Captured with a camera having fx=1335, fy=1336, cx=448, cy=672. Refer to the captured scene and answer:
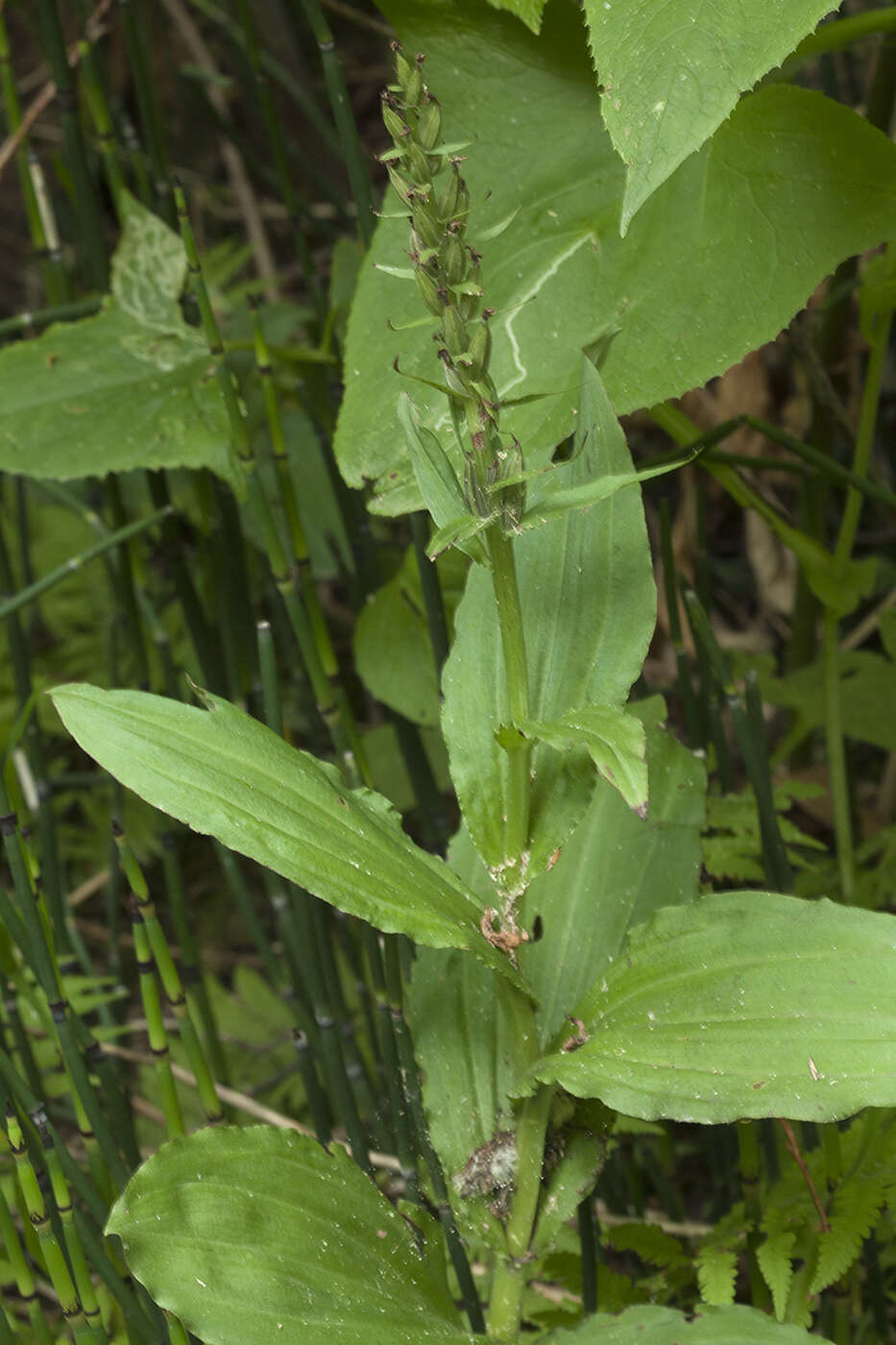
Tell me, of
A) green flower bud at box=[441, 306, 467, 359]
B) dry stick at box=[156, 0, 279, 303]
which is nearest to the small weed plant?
green flower bud at box=[441, 306, 467, 359]

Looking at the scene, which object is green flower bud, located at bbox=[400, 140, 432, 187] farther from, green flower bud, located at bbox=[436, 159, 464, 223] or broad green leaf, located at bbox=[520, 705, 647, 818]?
broad green leaf, located at bbox=[520, 705, 647, 818]

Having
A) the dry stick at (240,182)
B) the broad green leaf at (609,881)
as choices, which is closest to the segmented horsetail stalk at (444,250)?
the broad green leaf at (609,881)

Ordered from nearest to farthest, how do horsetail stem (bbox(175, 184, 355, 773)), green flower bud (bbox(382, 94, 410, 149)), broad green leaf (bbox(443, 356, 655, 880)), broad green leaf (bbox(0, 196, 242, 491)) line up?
green flower bud (bbox(382, 94, 410, 149)) < broad green leaf (bbox(443, 356, 655, 880)) < horsetail stem (bbox(175, 184, 355, 773)) < broad green leaf (bbox(0, 196, 242, 491))

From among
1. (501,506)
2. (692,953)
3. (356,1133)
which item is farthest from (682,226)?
(356,1133)

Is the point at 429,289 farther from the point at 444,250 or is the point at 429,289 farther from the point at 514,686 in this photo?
the point at 514,686

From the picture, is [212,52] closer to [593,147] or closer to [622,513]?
[593,147]

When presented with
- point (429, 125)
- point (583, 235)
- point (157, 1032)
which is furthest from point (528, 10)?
point (157, 1032)

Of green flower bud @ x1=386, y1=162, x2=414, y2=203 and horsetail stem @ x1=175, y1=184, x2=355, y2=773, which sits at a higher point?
green flower bud @ x1=386, y1=162, x2=414, y2=203
